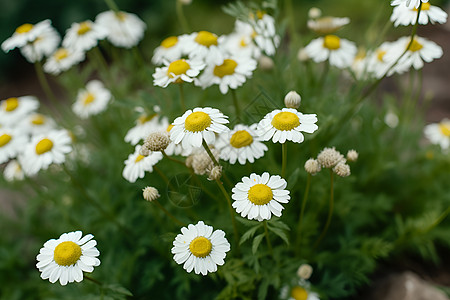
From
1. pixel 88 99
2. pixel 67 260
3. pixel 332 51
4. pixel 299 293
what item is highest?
pixel 332 51

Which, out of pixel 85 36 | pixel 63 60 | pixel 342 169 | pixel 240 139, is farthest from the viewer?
pixel 63 60

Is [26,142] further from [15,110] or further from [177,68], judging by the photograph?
[177,68]

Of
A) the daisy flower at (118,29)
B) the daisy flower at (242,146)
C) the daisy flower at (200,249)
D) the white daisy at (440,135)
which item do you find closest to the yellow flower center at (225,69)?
the daisy flower at (242,146)

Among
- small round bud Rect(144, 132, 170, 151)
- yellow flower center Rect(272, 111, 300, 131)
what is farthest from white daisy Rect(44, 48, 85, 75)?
yellow flower center Rect(272, 111, 300, 131)

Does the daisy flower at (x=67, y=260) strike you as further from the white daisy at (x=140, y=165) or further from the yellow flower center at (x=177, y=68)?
the yellow flower center at (x=177, y=68)

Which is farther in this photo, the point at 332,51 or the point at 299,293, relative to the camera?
the point at 332,51

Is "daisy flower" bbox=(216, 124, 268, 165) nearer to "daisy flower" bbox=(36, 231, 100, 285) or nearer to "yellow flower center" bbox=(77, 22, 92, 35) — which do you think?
"daisy flower" bbox=(36, 231, 100, 285)

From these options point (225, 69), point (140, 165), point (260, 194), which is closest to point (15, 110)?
point (140, 165)
